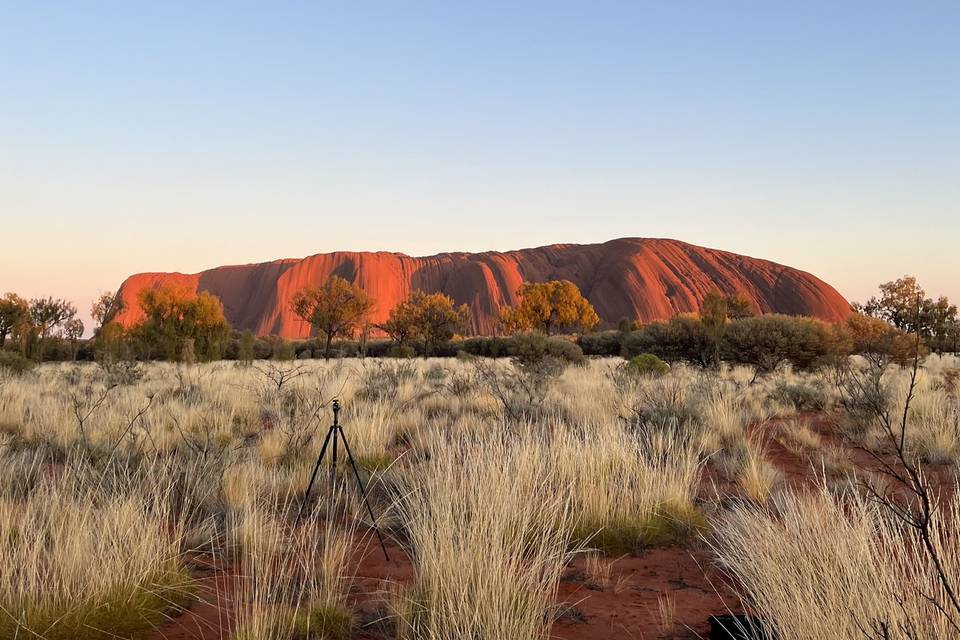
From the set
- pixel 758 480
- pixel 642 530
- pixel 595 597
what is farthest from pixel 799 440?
pixel 595 597

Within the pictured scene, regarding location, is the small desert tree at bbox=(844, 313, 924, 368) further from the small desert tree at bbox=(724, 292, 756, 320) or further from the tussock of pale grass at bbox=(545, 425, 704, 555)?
the small desert tree at bbox=(724, 292, 756, 320)

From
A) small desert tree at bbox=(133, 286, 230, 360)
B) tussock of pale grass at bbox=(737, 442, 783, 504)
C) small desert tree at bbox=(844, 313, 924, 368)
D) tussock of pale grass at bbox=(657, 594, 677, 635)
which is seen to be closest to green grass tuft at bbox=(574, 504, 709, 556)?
tussock of pale grass at bbox=(737, 442, 783, 504)

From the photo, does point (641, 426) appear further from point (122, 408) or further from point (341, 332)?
point (341, 332)

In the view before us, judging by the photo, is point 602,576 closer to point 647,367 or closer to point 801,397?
point 801,397

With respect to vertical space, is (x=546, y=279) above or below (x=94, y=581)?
above

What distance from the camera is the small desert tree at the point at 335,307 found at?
148 feet

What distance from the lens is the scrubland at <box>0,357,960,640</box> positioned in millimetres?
2629

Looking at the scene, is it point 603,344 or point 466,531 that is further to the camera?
point 603,344

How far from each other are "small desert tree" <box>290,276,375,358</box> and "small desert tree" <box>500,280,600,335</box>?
18721mm

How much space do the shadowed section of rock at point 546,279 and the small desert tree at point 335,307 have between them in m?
46.6

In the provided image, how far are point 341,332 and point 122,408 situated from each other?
36731 millimetres

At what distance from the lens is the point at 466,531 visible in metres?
3.30

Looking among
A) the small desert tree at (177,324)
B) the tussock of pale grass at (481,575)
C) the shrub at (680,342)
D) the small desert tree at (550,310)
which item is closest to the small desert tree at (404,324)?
the small desert tree at (550,310)

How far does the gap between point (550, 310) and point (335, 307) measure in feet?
76.3
